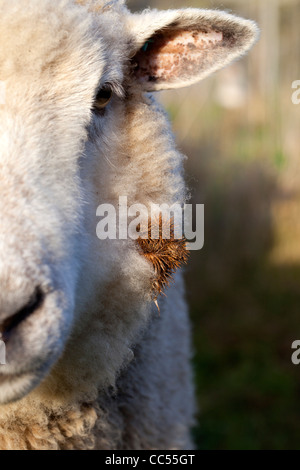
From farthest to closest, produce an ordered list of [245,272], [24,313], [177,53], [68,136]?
[245,272] → [177,53] → [68,136] → [24,313]

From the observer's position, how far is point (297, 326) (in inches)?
210

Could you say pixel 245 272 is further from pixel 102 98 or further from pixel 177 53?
pixel 102 98

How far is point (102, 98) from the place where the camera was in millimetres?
2078

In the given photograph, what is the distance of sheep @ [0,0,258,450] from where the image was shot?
5.34 feet

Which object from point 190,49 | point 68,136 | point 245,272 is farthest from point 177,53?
point 245,272

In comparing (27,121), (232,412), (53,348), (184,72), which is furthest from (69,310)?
(232,412)

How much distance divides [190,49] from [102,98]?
0.60 m

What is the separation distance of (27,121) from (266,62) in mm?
8890

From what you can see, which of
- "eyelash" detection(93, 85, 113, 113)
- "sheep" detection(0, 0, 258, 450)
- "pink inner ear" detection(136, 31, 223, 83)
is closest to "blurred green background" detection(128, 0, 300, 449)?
"pink inner ear" detection(136, 31, 223, 83)

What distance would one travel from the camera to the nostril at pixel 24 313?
5.08 ft

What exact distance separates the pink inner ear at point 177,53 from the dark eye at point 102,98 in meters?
0.39

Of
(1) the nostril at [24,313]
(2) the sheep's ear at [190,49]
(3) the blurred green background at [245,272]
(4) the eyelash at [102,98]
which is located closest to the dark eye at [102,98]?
(4) the eyelash at [102,98]

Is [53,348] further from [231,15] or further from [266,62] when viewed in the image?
[266,62]

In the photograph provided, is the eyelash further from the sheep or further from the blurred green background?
the blurred green background
